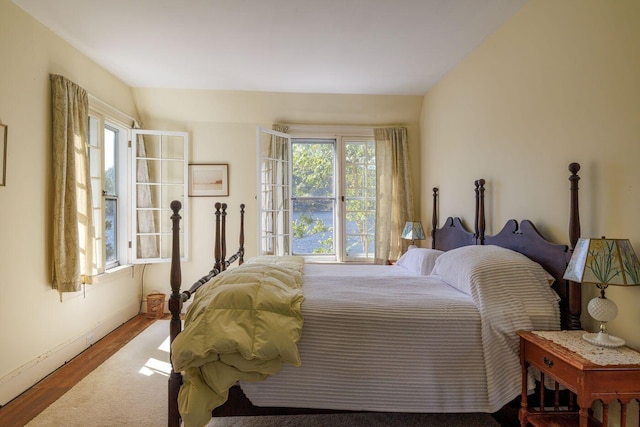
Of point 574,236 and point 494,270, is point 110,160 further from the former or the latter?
point 574,236

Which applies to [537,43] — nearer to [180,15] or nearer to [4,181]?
[180,15]

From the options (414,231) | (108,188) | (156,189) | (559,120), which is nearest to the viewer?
(559,120)

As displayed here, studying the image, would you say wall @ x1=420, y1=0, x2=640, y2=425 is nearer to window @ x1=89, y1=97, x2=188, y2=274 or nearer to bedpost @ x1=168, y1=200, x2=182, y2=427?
bedpost @ x1=168, y1=200, x2=182, y2=427

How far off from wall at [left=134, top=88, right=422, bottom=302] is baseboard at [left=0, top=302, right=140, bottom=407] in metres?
0.95

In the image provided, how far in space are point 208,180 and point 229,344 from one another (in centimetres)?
307

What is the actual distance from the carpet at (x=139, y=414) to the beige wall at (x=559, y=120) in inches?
44.3

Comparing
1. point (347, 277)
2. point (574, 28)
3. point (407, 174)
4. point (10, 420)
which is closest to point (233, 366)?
point (347, 277)

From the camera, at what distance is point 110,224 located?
3.89 m

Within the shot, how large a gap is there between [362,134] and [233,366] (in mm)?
3466

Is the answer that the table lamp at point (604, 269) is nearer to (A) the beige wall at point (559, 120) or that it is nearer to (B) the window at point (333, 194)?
(A) the beige wall at point (559, 120)

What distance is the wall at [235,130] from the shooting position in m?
4.27

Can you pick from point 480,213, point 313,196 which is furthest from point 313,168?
point 480,213

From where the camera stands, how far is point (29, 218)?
2566mm

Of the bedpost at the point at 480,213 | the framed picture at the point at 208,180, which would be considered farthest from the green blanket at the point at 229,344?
the framed picture at the point at 208,180
